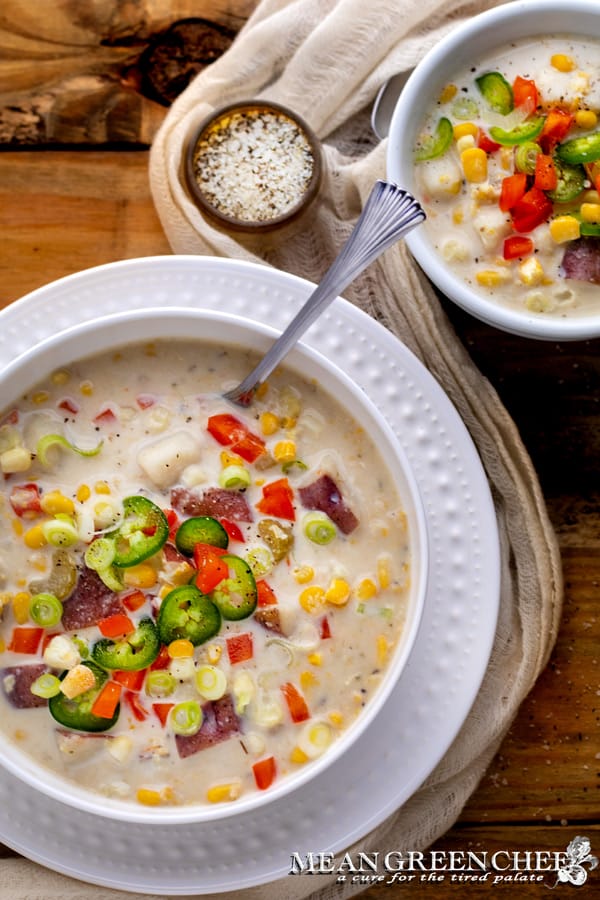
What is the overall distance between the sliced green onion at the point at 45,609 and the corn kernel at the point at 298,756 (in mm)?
720

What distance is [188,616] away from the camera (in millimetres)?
2566

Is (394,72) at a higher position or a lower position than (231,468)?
higher

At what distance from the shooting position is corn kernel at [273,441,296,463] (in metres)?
2.61

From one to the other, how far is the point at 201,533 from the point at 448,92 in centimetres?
149

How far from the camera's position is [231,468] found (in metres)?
2.59

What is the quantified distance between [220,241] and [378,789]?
169 centimetres

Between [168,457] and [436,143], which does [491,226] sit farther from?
[168,457]

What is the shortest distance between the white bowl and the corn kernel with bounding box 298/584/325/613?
92cm

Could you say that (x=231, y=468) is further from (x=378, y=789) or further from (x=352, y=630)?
(x=378, y=789)

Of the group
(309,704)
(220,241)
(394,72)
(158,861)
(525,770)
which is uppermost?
(394,72)

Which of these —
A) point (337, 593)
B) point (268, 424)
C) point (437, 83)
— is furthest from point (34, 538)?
point (437, 83)

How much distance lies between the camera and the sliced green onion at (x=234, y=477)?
2.59 meters

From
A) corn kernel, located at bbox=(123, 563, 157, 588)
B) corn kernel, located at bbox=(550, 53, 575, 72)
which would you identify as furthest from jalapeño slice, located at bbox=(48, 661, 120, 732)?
corn kernel, located at bbox=(550, 53, 575, 72)

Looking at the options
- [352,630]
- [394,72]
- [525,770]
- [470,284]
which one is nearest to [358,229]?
[470,284]
